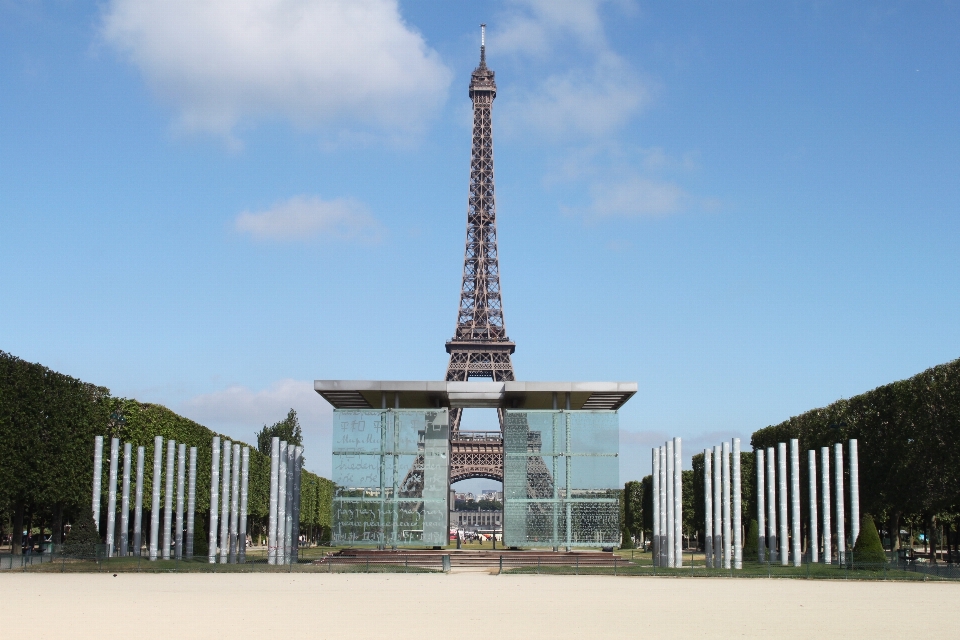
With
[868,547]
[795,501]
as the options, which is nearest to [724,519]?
[795,501]

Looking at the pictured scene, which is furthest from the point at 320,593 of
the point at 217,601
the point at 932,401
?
the point at 932,401

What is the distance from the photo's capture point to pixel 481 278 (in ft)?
378

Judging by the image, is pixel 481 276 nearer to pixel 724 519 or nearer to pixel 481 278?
pixel 481 278

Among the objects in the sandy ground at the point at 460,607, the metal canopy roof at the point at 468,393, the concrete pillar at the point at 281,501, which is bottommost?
the sandy ground at the point at 460,607

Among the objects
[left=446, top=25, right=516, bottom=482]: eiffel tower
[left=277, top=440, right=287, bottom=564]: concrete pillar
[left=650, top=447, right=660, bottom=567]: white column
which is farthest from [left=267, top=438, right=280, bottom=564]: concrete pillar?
[left=446, top=25, right=516, bottom=482]: eiffel tower

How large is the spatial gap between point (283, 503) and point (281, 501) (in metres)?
0.14

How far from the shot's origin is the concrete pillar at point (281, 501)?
146ft

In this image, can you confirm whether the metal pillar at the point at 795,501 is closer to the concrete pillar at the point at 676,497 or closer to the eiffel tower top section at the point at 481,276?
the concrete pillar at the point at 676,497

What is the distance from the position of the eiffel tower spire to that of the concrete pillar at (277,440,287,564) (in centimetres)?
5750

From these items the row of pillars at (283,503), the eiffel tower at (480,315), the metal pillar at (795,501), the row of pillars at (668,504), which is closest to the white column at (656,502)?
the row of pillars at (668,504)

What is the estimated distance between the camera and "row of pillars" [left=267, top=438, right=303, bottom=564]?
44.1 m

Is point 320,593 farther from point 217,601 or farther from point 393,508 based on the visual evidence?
point 393,508

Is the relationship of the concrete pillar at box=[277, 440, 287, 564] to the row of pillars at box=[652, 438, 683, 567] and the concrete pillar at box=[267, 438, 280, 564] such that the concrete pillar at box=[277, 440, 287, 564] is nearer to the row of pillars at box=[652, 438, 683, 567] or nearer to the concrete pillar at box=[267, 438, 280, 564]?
the concrete pillar at box=[267, 438, 280, 564]

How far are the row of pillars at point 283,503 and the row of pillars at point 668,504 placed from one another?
1514 cm
